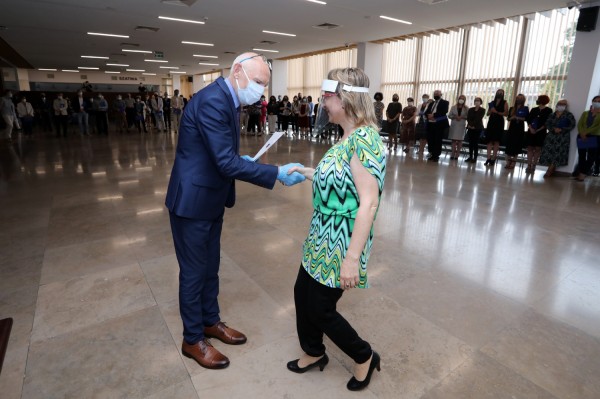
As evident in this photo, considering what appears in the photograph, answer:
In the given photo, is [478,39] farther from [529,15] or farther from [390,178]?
[390,178]

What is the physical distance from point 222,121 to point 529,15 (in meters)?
10.8

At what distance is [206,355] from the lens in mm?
1891

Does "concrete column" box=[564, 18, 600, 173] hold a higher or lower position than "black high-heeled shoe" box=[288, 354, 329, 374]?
higher

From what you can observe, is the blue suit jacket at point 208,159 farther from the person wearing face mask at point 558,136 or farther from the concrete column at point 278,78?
the concrete column at point 278,78

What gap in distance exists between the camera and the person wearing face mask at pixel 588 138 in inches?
258

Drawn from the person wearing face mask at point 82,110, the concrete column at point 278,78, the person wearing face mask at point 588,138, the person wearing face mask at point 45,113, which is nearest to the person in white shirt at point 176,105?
the person wearing face mask at point 82,110

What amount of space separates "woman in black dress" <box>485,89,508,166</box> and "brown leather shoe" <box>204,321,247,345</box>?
7.85 m

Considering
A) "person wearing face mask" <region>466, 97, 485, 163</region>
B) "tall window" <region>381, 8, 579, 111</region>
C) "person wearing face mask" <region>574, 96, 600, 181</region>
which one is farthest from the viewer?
"tall window" <region>381, 8, 579, 111</region>

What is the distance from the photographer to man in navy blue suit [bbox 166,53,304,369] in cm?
162

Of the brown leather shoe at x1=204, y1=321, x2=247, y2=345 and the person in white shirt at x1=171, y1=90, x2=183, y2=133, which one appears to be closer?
the brown leather shoe at x1=204, y1=321, x2=247, y2=345

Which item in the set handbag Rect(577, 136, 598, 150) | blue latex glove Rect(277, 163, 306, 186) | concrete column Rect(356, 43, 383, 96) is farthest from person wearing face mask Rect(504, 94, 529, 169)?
blue latex glove Rect(277, 163, 306, 186)

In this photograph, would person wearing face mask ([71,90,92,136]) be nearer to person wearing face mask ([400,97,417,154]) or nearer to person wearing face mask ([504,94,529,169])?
person wearing face mask ([400,97,417,154])

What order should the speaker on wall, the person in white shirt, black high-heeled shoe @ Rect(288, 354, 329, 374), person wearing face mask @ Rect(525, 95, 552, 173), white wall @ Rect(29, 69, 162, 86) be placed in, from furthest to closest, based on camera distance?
1. white wall @ Rect(29, 69, 162, 86)
2. the person in white shirt
3. person wearing face mask @ Rect(525, 95, 552, 173)
4. the speaker on wall
5. black high-heeled shoe @ Rect(288, 354, 329, 374)

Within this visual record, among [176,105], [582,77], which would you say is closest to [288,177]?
[582,77]
